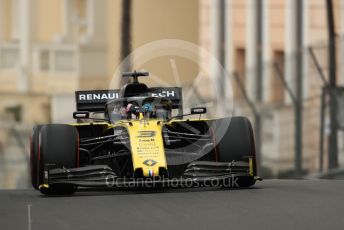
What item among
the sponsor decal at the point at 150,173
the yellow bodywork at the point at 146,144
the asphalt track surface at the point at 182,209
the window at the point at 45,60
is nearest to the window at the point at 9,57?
the window at the point at 45,60

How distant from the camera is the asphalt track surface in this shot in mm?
16219

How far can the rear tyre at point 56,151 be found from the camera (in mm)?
19938

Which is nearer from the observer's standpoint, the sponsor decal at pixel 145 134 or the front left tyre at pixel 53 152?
the front left tyre at pixel 53 152

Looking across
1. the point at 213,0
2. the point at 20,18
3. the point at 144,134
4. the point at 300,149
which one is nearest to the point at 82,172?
the point at 144,134

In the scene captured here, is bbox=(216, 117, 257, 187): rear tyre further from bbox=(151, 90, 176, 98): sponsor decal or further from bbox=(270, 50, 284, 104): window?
bbox=(270, 50, 284, 104): window

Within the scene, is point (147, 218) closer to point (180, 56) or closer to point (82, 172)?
point (82, 172)

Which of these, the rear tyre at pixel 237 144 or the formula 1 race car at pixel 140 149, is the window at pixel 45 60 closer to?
the formula 1 race car at pixel 140 149

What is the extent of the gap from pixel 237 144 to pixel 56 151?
6.87 feet

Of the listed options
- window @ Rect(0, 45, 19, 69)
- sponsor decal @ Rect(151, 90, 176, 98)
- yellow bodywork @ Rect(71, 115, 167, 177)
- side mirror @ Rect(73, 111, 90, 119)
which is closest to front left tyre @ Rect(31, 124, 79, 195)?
side mirror @ Rect(73, 111, 90, 119)

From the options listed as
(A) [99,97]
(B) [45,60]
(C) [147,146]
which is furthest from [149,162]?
(B) [45,60]

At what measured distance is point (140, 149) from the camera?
1991cm

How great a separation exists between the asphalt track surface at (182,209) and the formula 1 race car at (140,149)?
20 cm

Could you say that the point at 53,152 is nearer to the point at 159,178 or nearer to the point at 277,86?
the point at 159,178

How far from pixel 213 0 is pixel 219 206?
3176 centimetres
